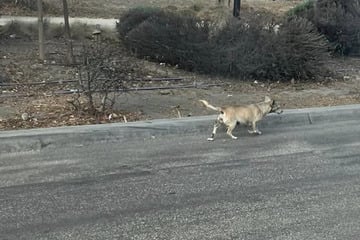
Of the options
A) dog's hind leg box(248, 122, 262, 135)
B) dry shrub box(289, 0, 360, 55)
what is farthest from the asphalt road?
dry shrub box(289, 0, 360, 55)

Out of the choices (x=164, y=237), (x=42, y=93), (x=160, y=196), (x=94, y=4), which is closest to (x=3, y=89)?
(x=42, y=93)

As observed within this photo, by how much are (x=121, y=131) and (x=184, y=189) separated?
225 centimetres

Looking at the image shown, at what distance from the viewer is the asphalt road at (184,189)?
495cm

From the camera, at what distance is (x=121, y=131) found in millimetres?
7965

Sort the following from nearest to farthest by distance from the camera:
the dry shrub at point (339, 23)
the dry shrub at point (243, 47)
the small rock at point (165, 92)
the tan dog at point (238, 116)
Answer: the tan dog at point (238, 116)
the small rock at point (165, 92)
the dry shrub at point (243, 47)
the dry shrub at point (339, 23)

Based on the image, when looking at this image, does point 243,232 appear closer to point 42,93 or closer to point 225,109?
point 225,109

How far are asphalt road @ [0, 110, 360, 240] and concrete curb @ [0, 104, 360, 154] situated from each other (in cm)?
6

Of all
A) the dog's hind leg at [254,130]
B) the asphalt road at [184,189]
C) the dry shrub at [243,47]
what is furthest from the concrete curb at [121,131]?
the dry shrub at [243,47]

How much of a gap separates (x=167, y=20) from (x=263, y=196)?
26.0 ft

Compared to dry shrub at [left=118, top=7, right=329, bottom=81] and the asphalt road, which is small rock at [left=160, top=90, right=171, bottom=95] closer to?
dry shrub at [left=118, top=7, right=329, bottom=81]

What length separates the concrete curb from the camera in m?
Answer: 7.36

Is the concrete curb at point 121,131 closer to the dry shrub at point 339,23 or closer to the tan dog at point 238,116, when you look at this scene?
the tan dog at point 238,116

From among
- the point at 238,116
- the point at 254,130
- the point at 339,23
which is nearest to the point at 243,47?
the point at 254,130

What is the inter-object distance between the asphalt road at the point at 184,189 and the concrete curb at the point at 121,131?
0.06m
